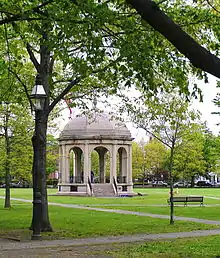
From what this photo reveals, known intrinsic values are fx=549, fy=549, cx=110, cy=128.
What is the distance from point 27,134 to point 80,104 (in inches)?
526

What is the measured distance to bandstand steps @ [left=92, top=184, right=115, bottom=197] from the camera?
187 ft

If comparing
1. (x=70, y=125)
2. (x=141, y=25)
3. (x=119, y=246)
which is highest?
(x=70, y=125)

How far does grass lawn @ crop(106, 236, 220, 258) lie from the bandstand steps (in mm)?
40761

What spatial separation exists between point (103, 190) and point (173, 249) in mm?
44358

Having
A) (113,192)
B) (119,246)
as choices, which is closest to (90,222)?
(119,246)

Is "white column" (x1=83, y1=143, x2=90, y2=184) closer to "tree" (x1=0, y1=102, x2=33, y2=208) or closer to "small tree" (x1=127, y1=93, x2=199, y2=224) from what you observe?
"tree" (x1=0, y1=102, x2=33, y2=208)

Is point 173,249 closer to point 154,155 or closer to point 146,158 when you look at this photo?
point 146,158

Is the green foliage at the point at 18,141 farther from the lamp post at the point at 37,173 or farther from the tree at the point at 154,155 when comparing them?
the tree at the point at 154,155

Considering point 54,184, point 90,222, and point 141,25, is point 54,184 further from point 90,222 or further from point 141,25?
point 141,25

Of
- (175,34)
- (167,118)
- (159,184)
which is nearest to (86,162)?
(167,118)

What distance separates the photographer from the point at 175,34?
26.6ft

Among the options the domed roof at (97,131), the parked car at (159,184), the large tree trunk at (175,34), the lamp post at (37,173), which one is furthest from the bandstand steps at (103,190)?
the large tree trunk at (175,34)

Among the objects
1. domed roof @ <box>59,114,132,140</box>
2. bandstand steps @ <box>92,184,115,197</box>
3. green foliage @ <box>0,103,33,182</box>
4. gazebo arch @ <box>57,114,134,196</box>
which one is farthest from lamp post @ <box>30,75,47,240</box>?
domed roof @ <box>59,114,132,140</box>

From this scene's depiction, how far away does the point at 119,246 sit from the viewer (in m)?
15.1
